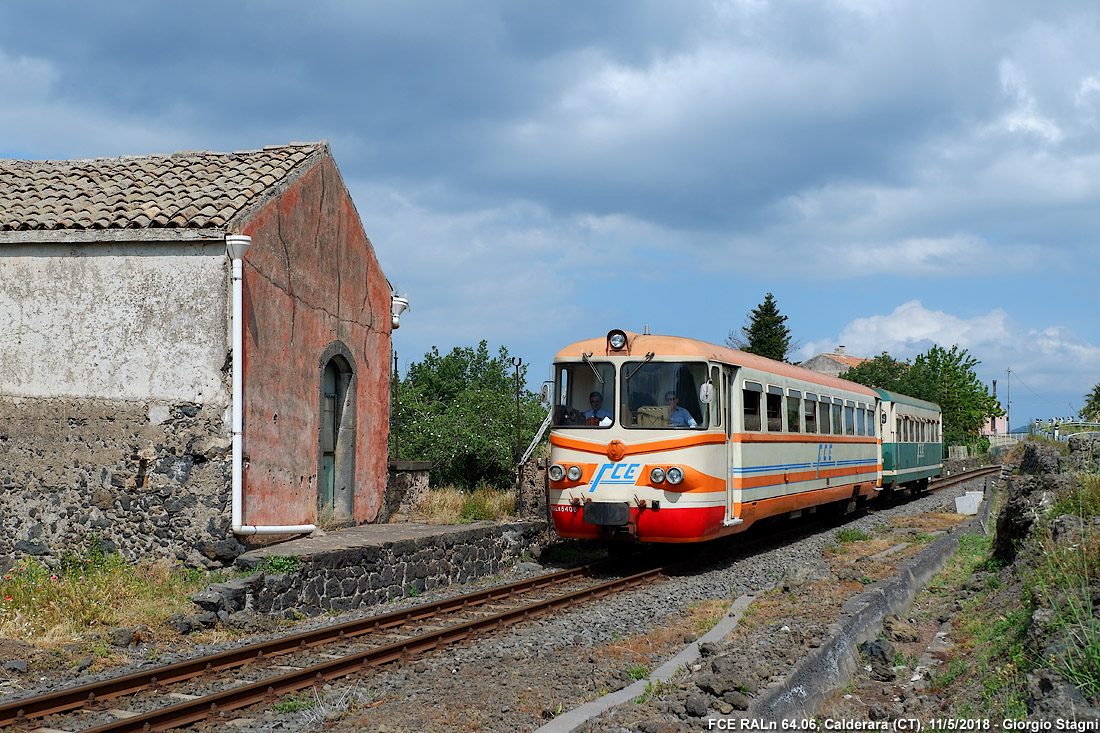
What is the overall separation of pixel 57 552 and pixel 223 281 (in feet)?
12.8

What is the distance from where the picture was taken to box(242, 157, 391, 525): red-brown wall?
12.2 m

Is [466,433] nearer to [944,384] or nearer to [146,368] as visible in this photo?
[146,368]

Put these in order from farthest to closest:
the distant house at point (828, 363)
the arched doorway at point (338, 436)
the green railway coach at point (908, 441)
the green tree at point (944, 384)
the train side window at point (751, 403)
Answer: the distant house at point (828, 363), the green tree at point (944, 384), the green railway coach at point (908, 441), the arched doorway at point (338, 436), the train side window at point (751, 403)

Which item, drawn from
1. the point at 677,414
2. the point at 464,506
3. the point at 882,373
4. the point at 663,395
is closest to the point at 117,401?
the point at 663,395

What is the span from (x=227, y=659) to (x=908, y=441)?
22848mm

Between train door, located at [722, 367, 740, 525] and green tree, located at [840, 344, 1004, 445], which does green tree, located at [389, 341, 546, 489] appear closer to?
train door, located at [722, 367, 740, 525]

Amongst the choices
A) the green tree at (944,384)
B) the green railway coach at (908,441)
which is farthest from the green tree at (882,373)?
the green railway coach at (908,441)

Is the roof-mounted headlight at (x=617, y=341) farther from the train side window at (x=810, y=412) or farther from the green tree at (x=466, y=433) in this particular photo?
the green tree at (x=466, y=433)

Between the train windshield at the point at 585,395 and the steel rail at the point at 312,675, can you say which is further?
the train windshield at the point at 585,395

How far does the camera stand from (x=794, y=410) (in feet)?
52.6

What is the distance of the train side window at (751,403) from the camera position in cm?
1377

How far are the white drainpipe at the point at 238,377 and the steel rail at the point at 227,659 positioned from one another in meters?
2.57

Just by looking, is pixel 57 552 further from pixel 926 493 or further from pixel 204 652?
pixel 926 493

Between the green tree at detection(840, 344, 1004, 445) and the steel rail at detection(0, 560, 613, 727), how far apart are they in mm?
52575
